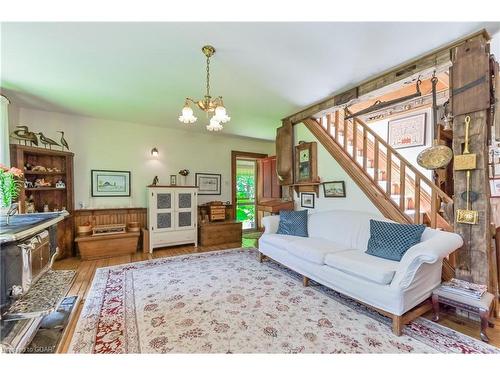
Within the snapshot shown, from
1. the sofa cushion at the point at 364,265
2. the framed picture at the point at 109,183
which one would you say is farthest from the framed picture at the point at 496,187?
the framed picture at the point at 109,183

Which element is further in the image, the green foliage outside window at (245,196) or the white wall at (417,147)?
the green foliage outside window at (245,196)

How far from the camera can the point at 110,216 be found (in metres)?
4.43

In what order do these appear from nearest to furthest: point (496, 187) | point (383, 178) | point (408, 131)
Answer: point (496, 187)
point (383, 178)
point (408, 131)

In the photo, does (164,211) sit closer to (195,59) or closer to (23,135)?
(23,135)

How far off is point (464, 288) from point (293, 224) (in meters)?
1.97

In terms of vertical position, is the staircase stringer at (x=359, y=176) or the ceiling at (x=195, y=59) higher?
the ceiling at (x=195, y=59)

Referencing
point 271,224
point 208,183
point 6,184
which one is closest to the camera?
point 6,184

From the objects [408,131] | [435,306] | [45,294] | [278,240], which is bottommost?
[435,306]

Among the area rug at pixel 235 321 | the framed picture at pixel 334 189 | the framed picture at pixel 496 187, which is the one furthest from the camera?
the framed picture at pixel 334 189

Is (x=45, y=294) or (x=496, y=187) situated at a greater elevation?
(x=496, y=187)

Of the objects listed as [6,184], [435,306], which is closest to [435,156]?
[435,306]

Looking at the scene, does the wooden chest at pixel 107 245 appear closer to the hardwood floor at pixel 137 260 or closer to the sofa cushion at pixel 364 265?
the hardwood floor at pixel 137 260

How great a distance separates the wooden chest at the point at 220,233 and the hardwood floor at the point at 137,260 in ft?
0.71

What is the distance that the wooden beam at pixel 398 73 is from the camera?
2.10 m
